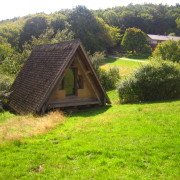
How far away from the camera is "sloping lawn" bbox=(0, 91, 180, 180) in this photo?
21.3 feet

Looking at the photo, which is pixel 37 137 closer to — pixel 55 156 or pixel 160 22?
pixel 55 156

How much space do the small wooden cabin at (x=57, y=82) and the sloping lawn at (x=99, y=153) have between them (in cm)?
440

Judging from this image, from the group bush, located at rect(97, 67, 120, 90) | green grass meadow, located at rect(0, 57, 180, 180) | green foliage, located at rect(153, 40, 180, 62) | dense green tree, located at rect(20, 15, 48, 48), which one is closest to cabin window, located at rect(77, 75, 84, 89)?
green grass meadow, located at rect(0, 57, 180, 180)

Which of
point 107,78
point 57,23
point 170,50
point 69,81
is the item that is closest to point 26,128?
point 69,81

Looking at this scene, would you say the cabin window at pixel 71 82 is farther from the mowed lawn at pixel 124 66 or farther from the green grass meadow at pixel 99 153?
the mowed lawn at pixel 124 66

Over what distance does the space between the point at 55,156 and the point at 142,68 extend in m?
13.3

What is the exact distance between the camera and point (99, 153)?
7836 millimetres

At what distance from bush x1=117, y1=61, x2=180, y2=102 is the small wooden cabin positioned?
2.95 metres

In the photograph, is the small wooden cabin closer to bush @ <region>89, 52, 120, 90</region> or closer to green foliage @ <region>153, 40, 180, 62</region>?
bush @ <region>89, 52, 120, 90</region>

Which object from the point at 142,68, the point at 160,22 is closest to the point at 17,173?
the point at 142,68

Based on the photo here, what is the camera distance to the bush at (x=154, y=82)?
61.2 ft

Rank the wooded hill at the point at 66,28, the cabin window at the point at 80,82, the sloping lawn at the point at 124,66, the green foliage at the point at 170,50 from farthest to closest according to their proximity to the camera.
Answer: the wooded hill at the point at 66,28, the green foliage at the point at 170,50, the sloping lawn at the point at 124,66, the cabin window at the point at 80,82

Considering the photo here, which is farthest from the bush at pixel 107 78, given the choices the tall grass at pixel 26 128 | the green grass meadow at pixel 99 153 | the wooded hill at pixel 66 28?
the green grass meadow at pixel 99 153

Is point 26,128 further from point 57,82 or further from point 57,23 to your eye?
point 57,23
